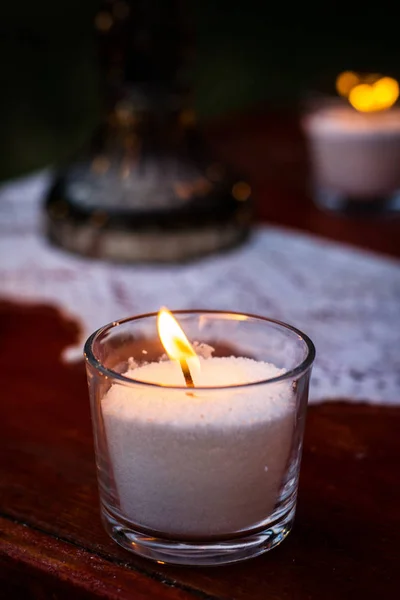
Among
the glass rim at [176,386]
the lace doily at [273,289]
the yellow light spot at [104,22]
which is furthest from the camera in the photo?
the yellow light spot at [104,22]

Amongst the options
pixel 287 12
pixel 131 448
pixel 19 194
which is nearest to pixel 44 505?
pixel 131 448

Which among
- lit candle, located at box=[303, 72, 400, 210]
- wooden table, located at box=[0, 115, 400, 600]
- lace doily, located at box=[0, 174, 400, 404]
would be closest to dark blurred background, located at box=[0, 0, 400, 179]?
lit candle, located at box=[303, 72, 400, 210]

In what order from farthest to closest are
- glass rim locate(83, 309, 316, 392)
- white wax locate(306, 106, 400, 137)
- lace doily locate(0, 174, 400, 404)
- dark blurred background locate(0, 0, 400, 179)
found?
dark blurred background locate(0, 0, 400, 179) < white wax locate(306, 106, 400, 137) < lace doily locate(0, 174, 400, 404) < glass rim locate(83, 309, 316, 392)

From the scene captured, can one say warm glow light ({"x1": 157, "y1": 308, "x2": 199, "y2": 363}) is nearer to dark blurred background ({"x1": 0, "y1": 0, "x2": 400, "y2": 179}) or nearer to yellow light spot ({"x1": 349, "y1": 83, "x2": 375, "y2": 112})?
yellow light spot ({"x1": 349, "y1": 83, "x2": 375, "y2": 112})

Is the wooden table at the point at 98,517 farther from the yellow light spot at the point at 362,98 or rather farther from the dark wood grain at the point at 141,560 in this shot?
the yellow light spot at the point at 362,98

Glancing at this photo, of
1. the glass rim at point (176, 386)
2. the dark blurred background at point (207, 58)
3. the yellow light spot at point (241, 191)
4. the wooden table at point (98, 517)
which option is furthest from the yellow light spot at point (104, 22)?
the dark blurred background at point (207, 58)

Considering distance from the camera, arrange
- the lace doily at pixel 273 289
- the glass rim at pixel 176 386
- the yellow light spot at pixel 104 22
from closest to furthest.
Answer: the glass rim at pixel 176 386 → the lace doily at pixel 273 289 → the yellow light spot at pixel 104 22
